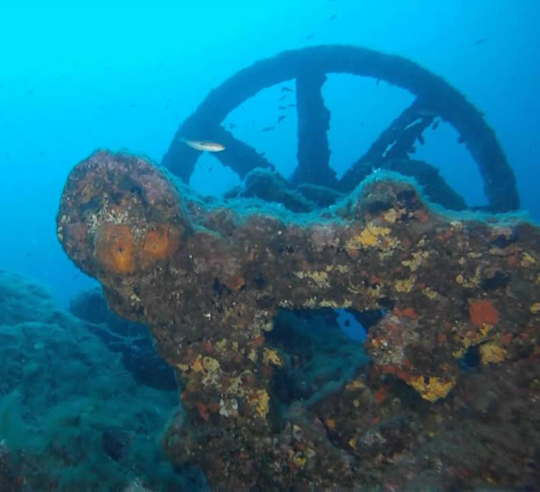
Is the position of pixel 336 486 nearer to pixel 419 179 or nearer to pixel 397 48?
pixel 419 179

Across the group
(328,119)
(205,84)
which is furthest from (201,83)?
(328,119)

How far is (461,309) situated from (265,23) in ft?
329

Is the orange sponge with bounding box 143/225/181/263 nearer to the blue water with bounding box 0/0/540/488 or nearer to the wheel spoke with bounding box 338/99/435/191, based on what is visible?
Answer: the wheel spoke with bounding box 338/99/435/191

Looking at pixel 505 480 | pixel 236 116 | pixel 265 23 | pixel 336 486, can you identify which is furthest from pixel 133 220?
pixel 236 116

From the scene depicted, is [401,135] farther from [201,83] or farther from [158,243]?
[201,83]

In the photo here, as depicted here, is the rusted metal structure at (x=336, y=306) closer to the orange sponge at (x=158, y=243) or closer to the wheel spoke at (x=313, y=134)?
the orange sponge at (x=158, y=243)

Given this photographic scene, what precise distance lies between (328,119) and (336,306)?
7.32m

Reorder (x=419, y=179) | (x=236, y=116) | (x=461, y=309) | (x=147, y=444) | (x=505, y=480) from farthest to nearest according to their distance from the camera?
1. (x=236, y=116)
2. (x=419, y=179)
3. (x=147, y=444)
4. (x=461, y=309)
5. (x=505, y=480)

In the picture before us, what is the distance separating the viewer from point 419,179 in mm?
9164

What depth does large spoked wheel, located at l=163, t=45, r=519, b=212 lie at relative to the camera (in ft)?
33.2

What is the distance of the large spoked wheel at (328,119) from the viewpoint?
10.1 metres

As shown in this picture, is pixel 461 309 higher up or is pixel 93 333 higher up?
pixel 93 333

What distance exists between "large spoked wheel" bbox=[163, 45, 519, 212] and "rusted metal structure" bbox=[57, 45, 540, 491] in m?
5.56

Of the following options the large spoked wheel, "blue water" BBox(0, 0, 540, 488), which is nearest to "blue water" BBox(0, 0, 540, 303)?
"blue water" BBox(0, 0, 540, 488)
